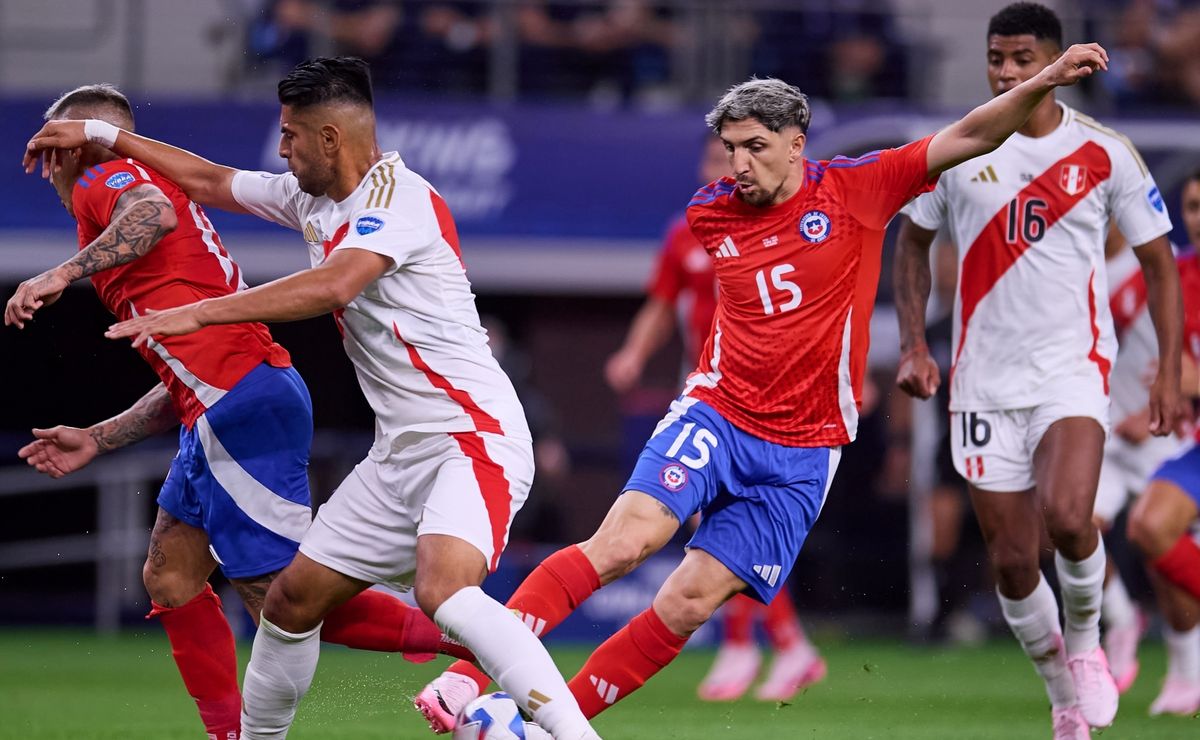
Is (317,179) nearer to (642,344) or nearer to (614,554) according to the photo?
(614,554)

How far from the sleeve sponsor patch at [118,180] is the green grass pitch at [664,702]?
1794mm

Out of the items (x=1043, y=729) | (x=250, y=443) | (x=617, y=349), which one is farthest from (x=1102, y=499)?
(x=617, y=349)

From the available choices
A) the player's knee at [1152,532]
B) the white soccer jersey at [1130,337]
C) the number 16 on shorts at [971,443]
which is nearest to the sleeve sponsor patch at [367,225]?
the number 16 on shorts at [971,443]

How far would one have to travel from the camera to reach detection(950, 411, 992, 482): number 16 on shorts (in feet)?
21.7

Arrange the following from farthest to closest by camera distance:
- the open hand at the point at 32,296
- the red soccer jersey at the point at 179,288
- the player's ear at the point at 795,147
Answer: the player's ear at the point at 795,147 < the red soccer jersey at the point at 179,288 < the open hand at the point at 32,296

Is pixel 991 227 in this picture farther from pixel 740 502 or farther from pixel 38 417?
pixel 38 417

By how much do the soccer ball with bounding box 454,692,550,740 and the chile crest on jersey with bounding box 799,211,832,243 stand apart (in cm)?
192

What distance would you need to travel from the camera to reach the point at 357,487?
17.6 feet

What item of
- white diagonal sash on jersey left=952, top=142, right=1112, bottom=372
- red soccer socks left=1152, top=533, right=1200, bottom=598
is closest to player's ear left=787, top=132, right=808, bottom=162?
white diagonal sash on jersey left=952, top=142, right=1112, bottom=372

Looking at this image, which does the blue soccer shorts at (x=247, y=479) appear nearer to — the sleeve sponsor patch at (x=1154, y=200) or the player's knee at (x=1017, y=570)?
the player's knee at (x=1017, y=570)

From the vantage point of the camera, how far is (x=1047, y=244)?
659 cm

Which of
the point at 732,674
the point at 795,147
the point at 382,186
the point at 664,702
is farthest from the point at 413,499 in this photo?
the point at 732,674

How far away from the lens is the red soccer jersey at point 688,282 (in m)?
9.38

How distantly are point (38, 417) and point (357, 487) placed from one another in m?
10.2
